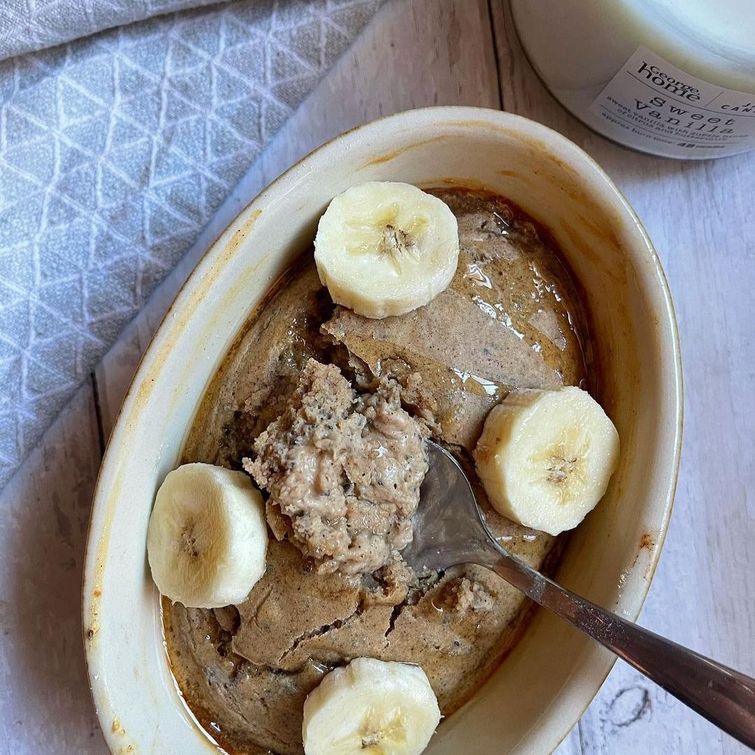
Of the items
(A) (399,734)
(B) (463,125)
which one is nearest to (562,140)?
(B) (463,125)

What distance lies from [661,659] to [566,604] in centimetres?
17

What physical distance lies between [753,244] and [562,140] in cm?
59

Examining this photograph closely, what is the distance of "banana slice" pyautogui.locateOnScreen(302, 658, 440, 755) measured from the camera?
4.69ft

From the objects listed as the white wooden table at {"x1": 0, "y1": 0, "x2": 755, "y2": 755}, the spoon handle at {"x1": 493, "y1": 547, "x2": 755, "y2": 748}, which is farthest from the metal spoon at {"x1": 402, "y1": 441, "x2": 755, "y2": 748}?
the white wooden table at {"x1": 0, "y1": 0, "x2": 755, "y2": 755}

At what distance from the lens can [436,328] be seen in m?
1.50

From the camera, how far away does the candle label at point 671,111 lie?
1.37 metres

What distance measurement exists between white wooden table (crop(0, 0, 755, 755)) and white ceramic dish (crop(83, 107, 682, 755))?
26 cm

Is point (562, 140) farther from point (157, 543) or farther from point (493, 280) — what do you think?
point (157, 543)

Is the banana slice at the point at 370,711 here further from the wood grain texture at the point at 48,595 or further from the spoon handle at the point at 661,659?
the wood grain texture at the point at 48,595

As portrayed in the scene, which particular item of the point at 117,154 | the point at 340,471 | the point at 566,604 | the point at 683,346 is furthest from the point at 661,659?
the point at 117,154

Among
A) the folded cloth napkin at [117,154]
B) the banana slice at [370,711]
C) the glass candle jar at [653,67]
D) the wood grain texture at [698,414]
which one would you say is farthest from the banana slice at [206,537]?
the glass candle jar at [653,67]

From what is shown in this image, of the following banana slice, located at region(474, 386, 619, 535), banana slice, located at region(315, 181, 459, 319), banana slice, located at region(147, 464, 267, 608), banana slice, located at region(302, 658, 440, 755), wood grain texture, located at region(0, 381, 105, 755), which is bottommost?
wood grain texture, located at region(0, 381, 105, 755)

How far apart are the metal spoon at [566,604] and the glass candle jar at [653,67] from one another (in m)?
0.71

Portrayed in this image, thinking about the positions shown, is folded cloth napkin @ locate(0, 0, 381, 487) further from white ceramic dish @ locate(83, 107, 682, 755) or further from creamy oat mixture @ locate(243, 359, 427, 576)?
creamy oat mixture @ locate(243, 359, 427, 576)
